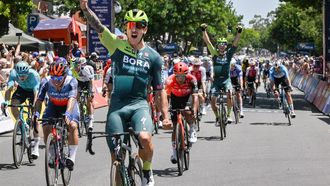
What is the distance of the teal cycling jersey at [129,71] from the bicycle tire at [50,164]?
1886 millimetres

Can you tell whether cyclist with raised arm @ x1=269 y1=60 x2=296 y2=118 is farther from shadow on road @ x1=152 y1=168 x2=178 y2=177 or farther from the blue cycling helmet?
the blue cycling helmet

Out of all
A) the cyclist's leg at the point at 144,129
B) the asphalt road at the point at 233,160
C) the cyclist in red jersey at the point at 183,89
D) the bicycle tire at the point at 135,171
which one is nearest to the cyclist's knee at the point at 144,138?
the cyclist's leg at the point at 144,129

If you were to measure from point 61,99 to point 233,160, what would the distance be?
3761 mm

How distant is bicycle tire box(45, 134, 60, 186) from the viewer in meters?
9.23

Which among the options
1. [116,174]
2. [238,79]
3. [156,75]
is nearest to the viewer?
[116,174]

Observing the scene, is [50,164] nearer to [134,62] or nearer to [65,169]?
[65,169]

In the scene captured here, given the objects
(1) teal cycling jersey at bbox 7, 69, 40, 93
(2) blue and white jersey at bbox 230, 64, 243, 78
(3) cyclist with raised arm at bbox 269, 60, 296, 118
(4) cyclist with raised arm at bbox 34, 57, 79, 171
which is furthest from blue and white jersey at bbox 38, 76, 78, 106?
(3) cyclist with raised arm at bbox 269, 60, 296, 118

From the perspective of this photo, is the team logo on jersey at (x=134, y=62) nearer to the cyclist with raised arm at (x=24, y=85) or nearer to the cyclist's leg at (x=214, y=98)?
the cyclist with raised arm at (x=24, y=85)

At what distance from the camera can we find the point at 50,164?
369 inches

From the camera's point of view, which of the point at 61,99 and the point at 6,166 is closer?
the point at 61,99

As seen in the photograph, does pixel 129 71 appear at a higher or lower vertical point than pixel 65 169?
higher

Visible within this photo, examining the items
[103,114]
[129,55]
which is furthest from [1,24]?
[129,55]

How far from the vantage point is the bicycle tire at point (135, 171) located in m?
7.21

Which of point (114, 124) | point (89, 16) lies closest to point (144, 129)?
point (114, 124)
